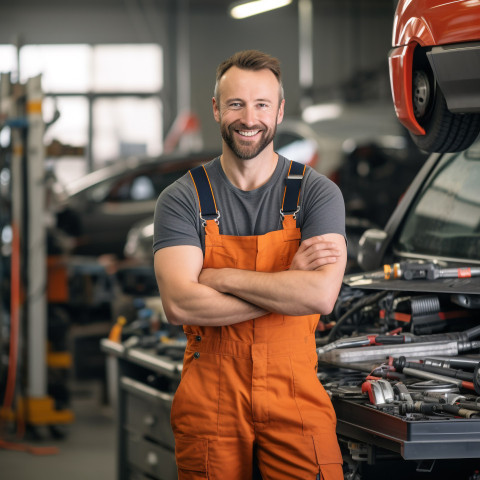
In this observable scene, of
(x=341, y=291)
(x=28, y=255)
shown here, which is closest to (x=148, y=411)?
(x=341, y=291)

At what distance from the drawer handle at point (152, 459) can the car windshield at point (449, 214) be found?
3.97 ft

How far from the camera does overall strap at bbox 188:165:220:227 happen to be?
2.41m

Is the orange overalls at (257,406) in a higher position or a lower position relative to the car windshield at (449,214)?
lower

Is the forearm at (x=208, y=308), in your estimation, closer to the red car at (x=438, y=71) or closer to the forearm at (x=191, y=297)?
the forearm at (x=191, y=297)

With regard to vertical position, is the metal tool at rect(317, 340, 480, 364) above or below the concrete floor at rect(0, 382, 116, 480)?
above

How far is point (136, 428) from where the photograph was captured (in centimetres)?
364

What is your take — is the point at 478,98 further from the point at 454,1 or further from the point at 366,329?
the point at 366,329

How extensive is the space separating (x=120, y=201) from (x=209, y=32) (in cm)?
1239

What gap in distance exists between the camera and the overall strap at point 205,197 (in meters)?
2.41

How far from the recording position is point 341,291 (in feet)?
9.95

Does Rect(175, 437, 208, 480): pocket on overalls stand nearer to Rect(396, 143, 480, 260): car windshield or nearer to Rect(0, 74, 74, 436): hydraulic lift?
Rect(396, 143, 480, 260): car windshield

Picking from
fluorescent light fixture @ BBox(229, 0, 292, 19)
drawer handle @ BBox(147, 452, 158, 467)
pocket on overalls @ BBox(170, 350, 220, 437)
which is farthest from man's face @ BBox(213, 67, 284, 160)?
fluorescent light fixture @ BBox(229, 0, 292, 19)

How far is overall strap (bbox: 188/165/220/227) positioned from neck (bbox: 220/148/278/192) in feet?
0.22

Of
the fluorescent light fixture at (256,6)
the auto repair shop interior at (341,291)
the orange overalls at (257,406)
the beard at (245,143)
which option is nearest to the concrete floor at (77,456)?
the auto repair shop interior at (341,291)
